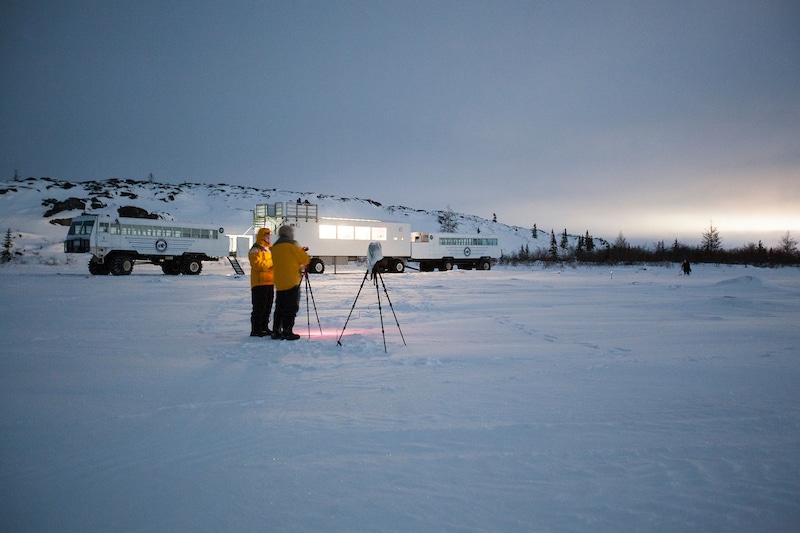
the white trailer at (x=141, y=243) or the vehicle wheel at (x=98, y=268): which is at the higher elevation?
the white trailer at (x=141, y=243)

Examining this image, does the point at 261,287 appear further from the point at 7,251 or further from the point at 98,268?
the point at 7,251

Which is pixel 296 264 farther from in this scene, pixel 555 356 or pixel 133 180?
pixel 133 180

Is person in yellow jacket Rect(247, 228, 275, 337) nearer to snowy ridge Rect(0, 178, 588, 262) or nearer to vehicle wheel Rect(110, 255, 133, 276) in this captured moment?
vehicle wheel Rect(110, 255, 133, 276)

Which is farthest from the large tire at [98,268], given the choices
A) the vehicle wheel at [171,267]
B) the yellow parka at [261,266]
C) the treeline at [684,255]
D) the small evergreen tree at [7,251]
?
the treeline at [684,255]

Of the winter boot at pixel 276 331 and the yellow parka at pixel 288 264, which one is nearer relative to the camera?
the yellow parka at pixel 288 264

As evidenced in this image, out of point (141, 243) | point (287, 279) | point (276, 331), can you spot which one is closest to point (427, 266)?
point (141, 243)

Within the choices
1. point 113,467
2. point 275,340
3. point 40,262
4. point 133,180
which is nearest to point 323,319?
point 275,340

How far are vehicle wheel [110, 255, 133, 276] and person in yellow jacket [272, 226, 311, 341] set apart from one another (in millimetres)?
20595

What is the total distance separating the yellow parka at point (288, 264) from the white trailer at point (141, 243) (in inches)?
807

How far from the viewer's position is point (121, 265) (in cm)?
2342

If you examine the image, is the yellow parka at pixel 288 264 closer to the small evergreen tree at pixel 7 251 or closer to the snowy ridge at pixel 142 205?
the snowy ridge at pixel 142 205

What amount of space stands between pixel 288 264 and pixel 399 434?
4349 mm

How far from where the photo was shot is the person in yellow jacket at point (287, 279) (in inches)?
272

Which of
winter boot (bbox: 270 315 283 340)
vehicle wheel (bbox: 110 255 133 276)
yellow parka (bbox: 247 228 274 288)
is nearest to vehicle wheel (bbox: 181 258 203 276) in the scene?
vehicle wheel (bbox: 110 255 133 276)
